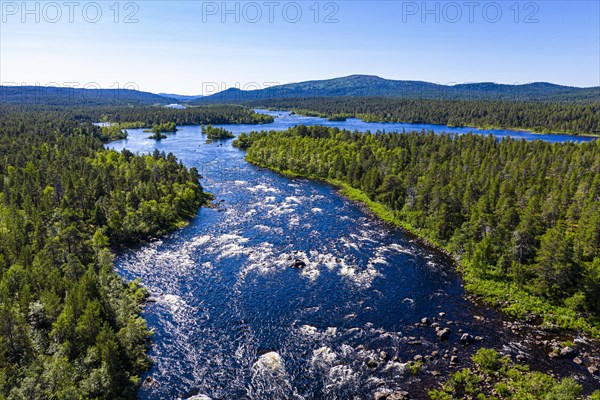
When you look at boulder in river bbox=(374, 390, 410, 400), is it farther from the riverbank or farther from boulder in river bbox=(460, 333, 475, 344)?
the riverbank

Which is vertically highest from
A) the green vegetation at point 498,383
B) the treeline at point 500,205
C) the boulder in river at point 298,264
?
the treeline at point 500,205

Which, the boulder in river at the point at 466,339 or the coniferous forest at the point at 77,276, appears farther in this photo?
the boulder in river at the point at 466,339

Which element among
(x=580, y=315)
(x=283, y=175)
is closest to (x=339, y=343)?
(x=580, y=315)

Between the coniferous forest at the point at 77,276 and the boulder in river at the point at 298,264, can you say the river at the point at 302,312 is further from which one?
the coniferous forest at the point at 77,276

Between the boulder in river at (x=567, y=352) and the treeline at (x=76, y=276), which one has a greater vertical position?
the treeline at (x=76, y=276)

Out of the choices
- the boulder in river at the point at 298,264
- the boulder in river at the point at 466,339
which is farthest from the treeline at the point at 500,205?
the boulder in river at the point at 298,264

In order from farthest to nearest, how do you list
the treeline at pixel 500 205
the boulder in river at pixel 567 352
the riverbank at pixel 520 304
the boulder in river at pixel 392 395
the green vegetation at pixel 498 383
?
the treeline at pixel 500 205
the riverbank at pixel 520 304
the boulder in river at pixel 567 352
the boulder in river at pixel 392 395
the green vegetation at pixel 498 383
